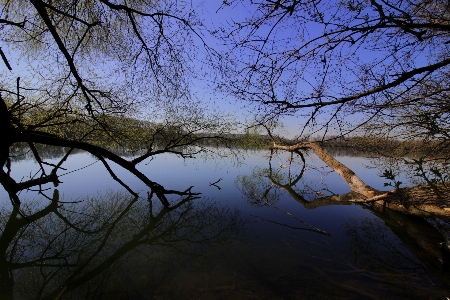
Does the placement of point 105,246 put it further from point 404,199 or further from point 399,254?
point 404,199

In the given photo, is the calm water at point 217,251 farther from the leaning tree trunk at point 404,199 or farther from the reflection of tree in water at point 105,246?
the leaning tree trunk at point 404,199

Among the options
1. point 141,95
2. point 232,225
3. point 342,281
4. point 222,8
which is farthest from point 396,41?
point 141,95

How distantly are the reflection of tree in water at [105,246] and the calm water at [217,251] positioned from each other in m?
0.01

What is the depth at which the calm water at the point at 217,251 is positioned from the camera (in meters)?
2.41

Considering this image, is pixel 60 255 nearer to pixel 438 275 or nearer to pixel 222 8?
pixel 222 8

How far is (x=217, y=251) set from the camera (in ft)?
10.4

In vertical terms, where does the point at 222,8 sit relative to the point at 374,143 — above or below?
above

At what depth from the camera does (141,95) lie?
4.12m

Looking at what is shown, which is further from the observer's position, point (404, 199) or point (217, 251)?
point (404, 199)

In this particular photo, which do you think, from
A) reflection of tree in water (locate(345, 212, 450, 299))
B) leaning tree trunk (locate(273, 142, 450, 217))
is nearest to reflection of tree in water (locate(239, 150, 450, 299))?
reflection of tree in water (locate(345, 212, 450, 299))

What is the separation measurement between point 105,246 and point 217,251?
1701 mm

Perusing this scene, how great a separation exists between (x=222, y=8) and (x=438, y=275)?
374 centimetres

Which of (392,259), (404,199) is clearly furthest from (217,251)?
(404,199)

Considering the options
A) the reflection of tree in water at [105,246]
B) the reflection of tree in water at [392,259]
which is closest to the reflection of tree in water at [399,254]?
the reflection of tree in water at [392,259]
